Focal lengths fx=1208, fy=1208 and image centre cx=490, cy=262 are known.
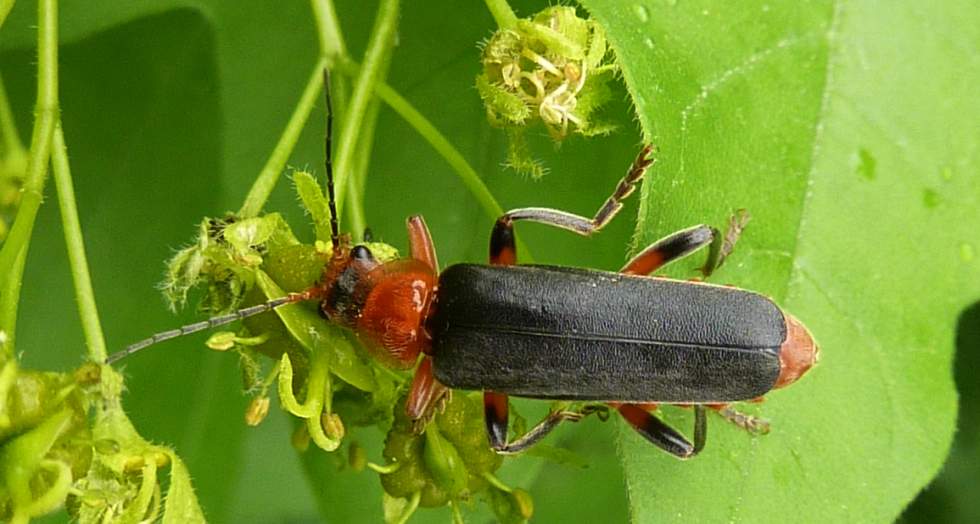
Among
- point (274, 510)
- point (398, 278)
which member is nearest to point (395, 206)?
point (398, 278)

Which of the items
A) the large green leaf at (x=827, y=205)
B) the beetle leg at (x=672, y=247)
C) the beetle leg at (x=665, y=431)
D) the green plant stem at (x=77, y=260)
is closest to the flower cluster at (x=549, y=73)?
the large green leaf at (x=827, y=205)

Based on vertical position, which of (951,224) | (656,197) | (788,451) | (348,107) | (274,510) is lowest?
(274,510)

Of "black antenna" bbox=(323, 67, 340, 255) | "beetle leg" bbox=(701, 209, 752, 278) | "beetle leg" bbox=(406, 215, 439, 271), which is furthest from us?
"beetle leg" bbox=(406, 215, 439, 271)

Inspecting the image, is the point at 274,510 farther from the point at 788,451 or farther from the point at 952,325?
the point at 952,325

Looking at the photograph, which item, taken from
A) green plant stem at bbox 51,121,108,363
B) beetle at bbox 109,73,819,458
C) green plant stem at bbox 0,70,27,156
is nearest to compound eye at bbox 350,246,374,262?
beetle at bbox 109,73,819,458

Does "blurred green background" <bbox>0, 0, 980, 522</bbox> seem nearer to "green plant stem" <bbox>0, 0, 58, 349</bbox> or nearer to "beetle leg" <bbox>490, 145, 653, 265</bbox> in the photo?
"beetle leg" <bbox>490, 145, 653, 265</bbox>

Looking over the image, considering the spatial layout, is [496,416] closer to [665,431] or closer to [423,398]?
[423,398]

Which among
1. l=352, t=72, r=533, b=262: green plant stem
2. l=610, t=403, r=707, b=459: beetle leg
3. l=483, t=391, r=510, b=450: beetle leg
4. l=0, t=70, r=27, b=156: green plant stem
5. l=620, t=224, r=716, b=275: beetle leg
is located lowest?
l=610, t=403, r=707, b=459: beetle leg

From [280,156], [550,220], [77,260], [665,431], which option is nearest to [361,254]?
[280,156]

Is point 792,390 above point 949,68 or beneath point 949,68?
beneath
